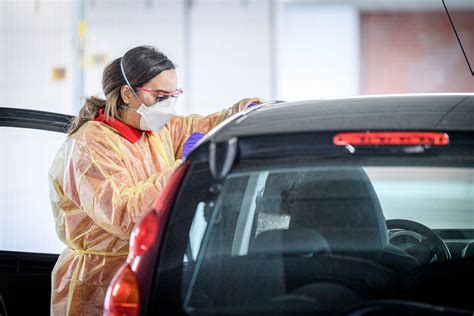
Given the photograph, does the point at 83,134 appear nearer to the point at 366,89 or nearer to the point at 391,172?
the point at 391,172

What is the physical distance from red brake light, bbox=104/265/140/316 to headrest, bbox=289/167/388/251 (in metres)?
0.48

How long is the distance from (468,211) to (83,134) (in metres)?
1.29

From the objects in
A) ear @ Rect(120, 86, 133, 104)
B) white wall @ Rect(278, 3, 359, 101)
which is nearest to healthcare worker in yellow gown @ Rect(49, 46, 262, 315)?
ear @ Rect(120, 86, 133, 104)

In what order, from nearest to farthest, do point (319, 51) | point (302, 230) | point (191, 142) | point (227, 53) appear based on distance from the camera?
point (302, 230)
point (191, 142)
point (227, 53)
point (319, 51)

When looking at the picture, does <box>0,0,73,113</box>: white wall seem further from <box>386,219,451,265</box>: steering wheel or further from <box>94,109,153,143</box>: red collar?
<box>386,219,451,265</box>: steering wheel

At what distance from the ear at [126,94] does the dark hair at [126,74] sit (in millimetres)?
20

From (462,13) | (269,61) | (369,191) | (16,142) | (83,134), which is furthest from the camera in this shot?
(462,13)

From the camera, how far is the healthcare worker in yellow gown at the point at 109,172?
3088mm

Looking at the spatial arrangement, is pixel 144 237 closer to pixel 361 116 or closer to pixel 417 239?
pixel 361 116

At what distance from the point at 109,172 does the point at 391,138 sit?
1.26m

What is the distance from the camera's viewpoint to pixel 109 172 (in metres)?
3.17

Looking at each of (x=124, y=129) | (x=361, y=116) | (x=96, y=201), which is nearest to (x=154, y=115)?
(x=124, y=129)

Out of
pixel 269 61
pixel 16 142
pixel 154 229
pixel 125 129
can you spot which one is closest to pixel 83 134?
pixel 125 129

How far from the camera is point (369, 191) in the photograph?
271 centimetres
